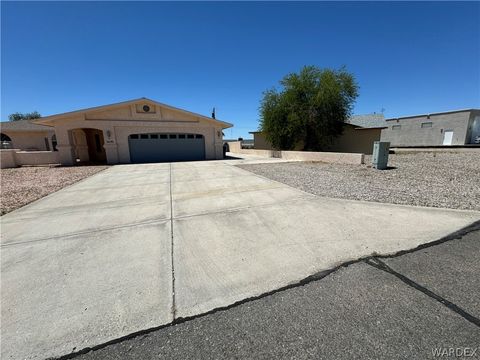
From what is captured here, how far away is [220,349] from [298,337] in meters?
0.64

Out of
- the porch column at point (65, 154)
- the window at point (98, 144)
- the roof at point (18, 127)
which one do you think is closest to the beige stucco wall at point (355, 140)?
the window at point (98, 144)

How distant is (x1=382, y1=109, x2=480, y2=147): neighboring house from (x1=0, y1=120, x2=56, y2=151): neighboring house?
43329 mm

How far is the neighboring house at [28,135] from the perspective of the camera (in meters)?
22.9

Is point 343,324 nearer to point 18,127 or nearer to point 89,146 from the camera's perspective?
point 89,146

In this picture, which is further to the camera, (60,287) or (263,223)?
(263,223)

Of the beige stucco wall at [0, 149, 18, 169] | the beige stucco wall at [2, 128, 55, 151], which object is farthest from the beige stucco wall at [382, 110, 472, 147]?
the beige stucco wall at [2, 128, 55, 151]

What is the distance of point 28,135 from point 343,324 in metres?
33.5

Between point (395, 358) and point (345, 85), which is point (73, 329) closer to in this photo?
point (395, 358)

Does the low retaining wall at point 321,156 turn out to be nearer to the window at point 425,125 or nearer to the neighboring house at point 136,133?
the neighboring house at point 136,133

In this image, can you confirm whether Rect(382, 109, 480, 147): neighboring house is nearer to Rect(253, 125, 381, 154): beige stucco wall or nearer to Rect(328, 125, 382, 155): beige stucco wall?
Rect(328, 125, 382, 155): beige stucco wall

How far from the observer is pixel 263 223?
4070 millimetres

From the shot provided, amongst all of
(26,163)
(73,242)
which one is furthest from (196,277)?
(26,163)

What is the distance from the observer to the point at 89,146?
19094mm

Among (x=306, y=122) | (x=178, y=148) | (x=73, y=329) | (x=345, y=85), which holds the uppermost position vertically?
(x=345, y=85)
